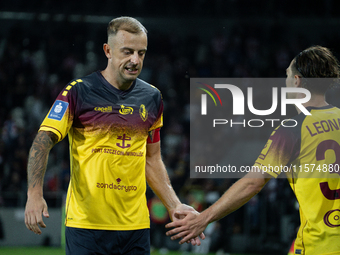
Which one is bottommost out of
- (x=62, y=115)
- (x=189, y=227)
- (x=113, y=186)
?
(x=189, y=227)

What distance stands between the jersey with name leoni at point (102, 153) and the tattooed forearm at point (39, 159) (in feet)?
0.23

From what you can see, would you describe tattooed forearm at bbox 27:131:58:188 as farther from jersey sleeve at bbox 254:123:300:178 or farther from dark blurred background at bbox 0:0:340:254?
dark blurred background at bbox 0:0:340:254

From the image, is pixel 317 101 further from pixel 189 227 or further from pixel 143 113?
pixel 189 227

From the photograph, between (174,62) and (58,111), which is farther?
(174,62)

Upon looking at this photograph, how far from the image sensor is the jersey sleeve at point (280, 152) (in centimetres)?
326

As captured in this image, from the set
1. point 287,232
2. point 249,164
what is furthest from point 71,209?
point 249,164

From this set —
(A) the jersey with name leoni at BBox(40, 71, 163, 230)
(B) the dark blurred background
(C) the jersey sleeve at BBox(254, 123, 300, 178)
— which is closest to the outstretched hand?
(A) the jersey with name leoni at BBox(40, 71, 163, 230)

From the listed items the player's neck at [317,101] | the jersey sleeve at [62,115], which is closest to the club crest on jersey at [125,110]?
the jersey sleeve at [62,115]

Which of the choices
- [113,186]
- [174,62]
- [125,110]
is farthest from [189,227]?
[174,62]

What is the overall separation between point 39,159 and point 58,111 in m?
0.42

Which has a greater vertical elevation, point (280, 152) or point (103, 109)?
point (103, 109)

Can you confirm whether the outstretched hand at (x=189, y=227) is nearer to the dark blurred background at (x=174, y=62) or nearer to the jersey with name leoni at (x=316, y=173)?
the jersey with name leoni at (x=316, y=173)

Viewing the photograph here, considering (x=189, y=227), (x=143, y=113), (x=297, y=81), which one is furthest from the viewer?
(x=189, y=227)

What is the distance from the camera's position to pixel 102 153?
3686mm
